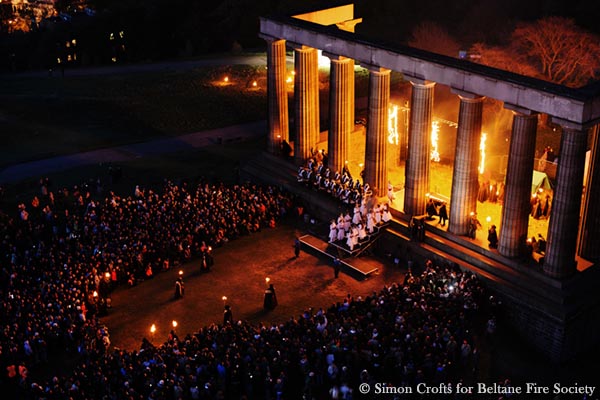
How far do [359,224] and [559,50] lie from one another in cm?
3077

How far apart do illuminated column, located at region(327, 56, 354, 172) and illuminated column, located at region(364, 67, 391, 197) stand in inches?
132

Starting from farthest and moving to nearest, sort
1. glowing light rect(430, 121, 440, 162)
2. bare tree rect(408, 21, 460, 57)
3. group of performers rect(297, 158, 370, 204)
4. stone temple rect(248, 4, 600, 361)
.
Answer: bare tree rect(408, 21, 460, 57)
glowing light rect(430, 121, 440, 162)
group of performers rect(297, 158, 370, 204)
stone temple rect(248, 4, 600, 361)

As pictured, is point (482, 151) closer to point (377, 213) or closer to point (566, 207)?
point (377, 213)

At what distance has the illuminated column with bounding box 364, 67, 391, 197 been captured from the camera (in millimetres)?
47031

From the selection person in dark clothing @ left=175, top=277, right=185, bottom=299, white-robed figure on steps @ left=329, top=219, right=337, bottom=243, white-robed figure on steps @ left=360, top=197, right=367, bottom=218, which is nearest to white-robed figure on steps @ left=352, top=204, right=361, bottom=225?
white-robed figure on steps @ left=360, top=197, right=367, bottom=218

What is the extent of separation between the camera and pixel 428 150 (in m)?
45.8

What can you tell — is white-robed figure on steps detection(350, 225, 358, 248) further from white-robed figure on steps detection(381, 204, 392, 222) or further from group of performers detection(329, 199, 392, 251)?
white-robed figure on steps detection(381, 204, 392, 222)

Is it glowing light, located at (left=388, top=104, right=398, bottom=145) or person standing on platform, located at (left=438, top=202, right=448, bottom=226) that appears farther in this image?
glowing light, located at (left=388, top=104, right=398, bottom=145)

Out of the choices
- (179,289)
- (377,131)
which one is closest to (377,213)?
(377,131)

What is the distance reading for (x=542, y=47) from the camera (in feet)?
220

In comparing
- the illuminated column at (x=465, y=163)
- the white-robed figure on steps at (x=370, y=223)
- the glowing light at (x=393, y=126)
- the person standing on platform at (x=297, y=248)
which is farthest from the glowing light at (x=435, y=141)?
the person standing on platform at (x=297, y=248)

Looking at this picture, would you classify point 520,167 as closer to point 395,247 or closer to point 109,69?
point 395,247

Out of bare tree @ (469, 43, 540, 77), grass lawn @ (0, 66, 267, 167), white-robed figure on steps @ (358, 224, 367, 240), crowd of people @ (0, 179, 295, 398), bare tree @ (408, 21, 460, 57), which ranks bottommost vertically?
grass lawn @ (0, 66, 267, 167)

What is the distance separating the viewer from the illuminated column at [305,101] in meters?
53.1
